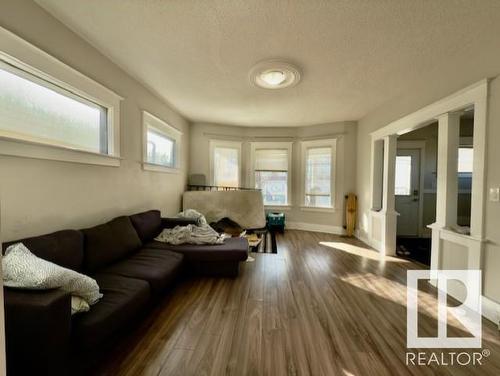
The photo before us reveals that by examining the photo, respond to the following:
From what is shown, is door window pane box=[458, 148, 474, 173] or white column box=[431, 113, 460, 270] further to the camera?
door window pane box=[458, 148, 474, 173]

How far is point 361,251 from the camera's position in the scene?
3.97 metres

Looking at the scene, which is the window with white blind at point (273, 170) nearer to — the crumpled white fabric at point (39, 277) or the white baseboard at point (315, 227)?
Result: the white baseboard at point (315, 227)

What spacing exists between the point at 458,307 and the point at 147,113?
4.44 metres

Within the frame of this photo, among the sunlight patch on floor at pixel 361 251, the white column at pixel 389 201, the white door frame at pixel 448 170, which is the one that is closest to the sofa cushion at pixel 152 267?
the sunlight patch on floor at pixel 361 251

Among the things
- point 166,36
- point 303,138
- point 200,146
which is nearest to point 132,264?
point 166,36

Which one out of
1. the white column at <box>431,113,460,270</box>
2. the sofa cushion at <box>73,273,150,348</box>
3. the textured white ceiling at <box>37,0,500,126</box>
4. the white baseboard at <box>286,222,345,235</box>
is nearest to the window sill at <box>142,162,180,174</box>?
the textured white ceiling at <box>37,0,500,126</box>

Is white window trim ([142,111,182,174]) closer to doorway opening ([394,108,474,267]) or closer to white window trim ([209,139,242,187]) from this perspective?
white window trim ([209,139,242,187])

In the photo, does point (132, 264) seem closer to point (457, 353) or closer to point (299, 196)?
point (457, 353)

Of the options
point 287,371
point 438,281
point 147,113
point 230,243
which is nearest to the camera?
point 287,371

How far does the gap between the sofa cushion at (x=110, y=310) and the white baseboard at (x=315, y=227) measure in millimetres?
4314

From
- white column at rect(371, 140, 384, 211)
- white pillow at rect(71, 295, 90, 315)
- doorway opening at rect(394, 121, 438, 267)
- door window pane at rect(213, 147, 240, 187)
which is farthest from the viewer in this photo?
door window pane at rect(213, 147, 240, 187)

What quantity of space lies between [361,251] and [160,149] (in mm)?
3971

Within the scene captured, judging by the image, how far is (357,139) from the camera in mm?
5008

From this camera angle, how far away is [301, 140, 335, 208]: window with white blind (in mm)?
5309
